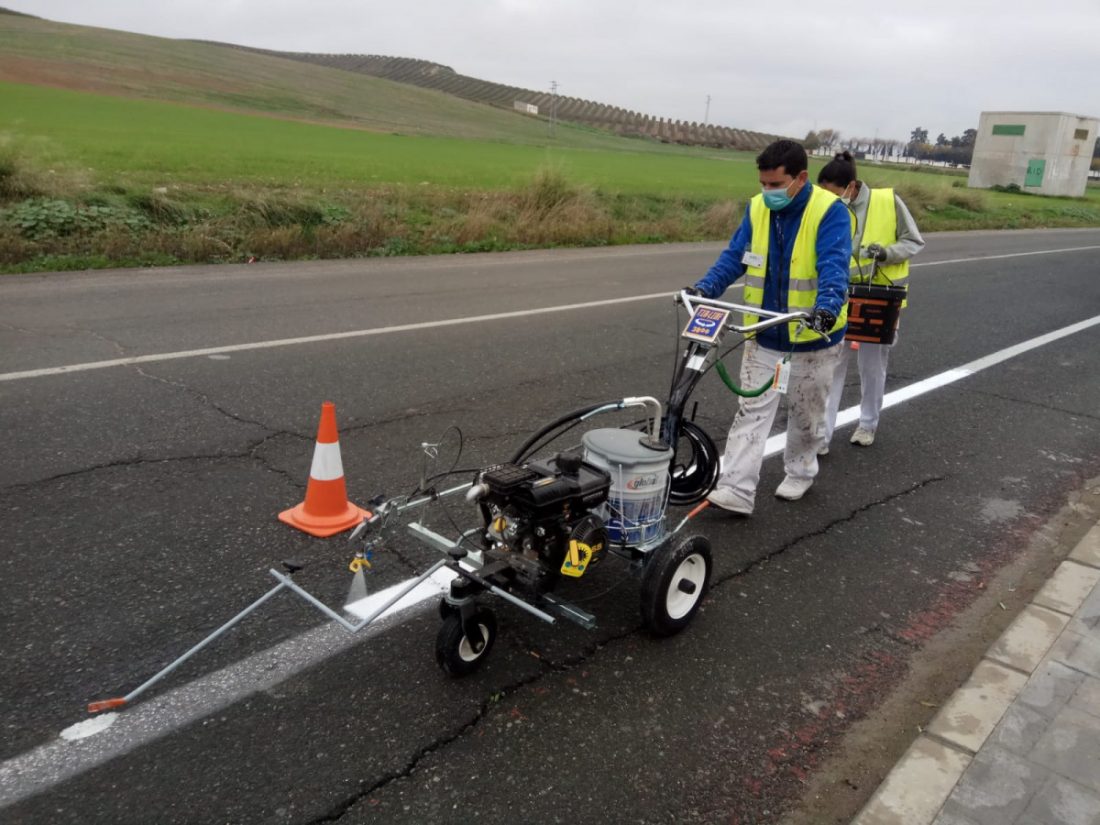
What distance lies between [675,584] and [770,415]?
1.43m

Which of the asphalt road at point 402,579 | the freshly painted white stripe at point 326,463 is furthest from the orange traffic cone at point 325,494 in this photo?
the asphalt road at point 402,579

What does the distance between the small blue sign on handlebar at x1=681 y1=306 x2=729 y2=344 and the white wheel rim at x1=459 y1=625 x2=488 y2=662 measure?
164 cm

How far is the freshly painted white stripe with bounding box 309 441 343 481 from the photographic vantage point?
4164 millimetres

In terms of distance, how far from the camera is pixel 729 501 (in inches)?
185

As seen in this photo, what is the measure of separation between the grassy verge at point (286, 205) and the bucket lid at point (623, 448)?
10161 millimetres

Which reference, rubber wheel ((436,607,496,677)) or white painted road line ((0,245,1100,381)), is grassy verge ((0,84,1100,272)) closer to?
white painted road line ((0,245,1100,381))

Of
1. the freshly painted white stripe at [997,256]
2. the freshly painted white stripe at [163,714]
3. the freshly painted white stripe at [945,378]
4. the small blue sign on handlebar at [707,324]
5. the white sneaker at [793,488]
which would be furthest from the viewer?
the freshly painted white stripe at [997,256]

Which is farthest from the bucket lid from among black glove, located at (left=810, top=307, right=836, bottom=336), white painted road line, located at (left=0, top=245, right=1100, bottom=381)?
white painted road line, located at (left=0, top=245, right=1100, bottom=381)

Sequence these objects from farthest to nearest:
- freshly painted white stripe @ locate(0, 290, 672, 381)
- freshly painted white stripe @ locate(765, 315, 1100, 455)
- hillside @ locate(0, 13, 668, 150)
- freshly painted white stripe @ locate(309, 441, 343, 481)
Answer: hillside @ locate(0, 13, 668, 150), freshly painted white stripe @ locate(0, 290, 672, 381), freshly painted white stripe @ locate(765, 315, 1100, 455), freshly painted white stripe @ locate(309, 441, 343, 481)

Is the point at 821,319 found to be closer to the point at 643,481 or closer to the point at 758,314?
the point at 758,314

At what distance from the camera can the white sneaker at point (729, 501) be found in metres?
4.69

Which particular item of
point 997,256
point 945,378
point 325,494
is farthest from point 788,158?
point 997,256

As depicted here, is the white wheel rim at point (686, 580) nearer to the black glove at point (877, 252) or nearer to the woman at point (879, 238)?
the woman at point (879, 238)

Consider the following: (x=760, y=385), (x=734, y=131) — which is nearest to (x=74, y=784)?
(x=760, y=385)
